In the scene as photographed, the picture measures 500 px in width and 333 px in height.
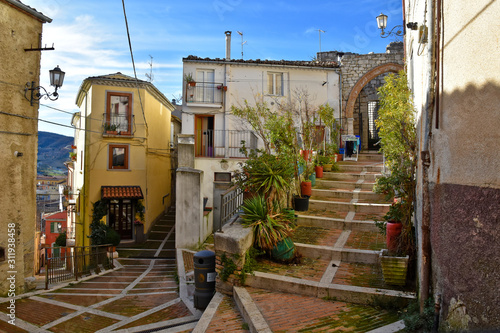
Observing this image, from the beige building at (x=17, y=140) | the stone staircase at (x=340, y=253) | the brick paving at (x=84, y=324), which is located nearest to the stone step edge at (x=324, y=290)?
the stone staircase at (x=340, y=253)

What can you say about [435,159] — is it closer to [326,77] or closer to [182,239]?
[182,239]

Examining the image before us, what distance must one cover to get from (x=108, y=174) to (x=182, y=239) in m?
10.2

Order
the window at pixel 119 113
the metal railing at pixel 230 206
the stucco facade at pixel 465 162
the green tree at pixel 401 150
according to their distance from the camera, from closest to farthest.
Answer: the stucco facade at pixel 465 162 < the green tree at pixel 401 150 < the metal railing at pixel 230 206 < the window at pixel 119 113

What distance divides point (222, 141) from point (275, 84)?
4.37 m

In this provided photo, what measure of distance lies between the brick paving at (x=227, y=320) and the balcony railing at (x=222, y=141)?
43.0 ft

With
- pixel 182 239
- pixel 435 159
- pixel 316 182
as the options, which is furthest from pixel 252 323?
pixel 316 182

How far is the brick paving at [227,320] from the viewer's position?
16.3 feet

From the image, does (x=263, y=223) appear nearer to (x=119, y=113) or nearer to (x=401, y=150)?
(x=401, y=150)

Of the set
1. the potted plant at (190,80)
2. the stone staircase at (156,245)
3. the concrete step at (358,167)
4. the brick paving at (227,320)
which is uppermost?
the potted plant at (190,80)

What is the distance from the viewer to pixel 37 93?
1130cm

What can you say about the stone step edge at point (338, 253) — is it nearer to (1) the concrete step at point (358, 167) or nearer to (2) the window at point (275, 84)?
(1) the concrete step at point (358, 167)

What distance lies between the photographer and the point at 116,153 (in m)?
20.0

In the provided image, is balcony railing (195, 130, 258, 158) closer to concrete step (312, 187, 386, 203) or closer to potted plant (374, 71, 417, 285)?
concrete step (312, 187, 386, 203)

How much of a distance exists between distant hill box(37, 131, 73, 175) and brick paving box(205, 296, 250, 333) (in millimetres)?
29650
